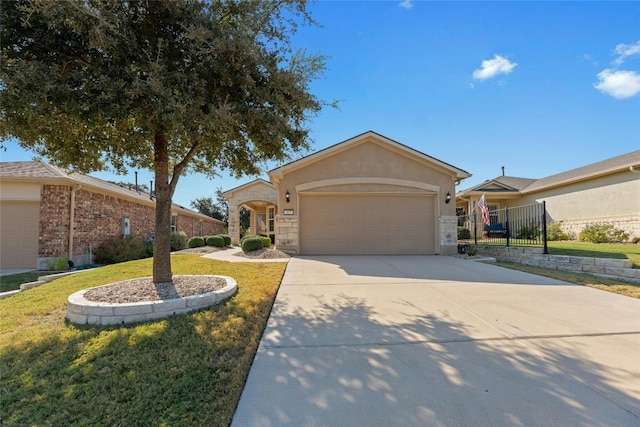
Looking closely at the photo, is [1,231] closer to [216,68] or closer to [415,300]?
[216,68]

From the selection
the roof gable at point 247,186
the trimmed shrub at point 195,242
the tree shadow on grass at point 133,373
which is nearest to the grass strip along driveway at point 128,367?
the tree shadow on grass at point 133,373

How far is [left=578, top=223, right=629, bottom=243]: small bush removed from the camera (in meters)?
13.0

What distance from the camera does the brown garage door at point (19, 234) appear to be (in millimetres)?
10109

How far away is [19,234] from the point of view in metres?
10.2

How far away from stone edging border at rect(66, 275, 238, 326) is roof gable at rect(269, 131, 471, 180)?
24.8 feet

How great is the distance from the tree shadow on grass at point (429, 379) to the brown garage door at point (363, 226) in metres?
7.68

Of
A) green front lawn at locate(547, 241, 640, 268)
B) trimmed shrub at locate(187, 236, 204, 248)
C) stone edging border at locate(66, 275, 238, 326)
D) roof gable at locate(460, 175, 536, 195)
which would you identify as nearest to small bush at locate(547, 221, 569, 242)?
roof gable at locate(460, 175, 536, 195)

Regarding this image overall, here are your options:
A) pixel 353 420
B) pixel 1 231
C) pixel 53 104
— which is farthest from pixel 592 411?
pixel 1 231

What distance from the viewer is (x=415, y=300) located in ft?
16.8

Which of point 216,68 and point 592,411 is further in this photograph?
point 216,68

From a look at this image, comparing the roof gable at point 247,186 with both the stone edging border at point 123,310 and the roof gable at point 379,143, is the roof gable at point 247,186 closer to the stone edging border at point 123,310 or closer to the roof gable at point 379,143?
the roof gable at point 379,143

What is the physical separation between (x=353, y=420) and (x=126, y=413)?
168cm

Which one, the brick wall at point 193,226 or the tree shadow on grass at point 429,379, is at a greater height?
the brick wall at point 193,226

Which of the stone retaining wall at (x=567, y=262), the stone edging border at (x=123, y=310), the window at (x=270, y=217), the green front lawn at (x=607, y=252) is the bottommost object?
the stone edging border at (x=123, y=310)
